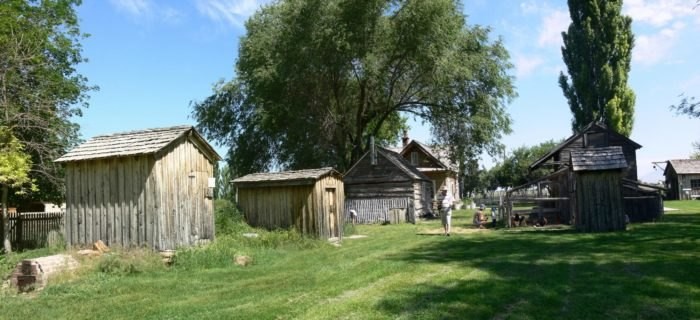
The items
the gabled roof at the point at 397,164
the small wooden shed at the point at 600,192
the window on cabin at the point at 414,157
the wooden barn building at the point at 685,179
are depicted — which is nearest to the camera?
the small wooden shed at the point at 600,192

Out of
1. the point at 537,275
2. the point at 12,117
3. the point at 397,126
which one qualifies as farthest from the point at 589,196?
the point at 397,126

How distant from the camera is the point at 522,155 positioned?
7388 cm

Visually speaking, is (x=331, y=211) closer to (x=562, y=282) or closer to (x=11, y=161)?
(x=11, y=161)

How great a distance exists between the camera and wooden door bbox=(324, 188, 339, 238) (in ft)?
63.8

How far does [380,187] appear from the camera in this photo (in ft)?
115

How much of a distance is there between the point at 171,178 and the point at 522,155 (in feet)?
214

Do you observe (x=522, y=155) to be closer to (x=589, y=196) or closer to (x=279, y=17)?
(x=279, y=17)

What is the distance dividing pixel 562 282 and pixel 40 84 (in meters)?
20.5

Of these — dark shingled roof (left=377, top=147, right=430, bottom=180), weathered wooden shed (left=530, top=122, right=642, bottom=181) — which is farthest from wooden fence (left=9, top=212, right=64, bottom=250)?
weathered wooden shed (left=530, top=122, right=642, bottom=181)

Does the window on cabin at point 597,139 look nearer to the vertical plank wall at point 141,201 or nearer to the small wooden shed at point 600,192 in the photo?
the small wooden shed at point 600,192

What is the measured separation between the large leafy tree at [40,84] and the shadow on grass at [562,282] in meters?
14.5

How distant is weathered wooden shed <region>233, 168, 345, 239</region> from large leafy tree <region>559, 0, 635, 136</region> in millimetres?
30698

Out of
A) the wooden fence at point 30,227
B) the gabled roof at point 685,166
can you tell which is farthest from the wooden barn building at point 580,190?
the gabled roof at point 685,166

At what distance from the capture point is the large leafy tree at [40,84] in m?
18.9
